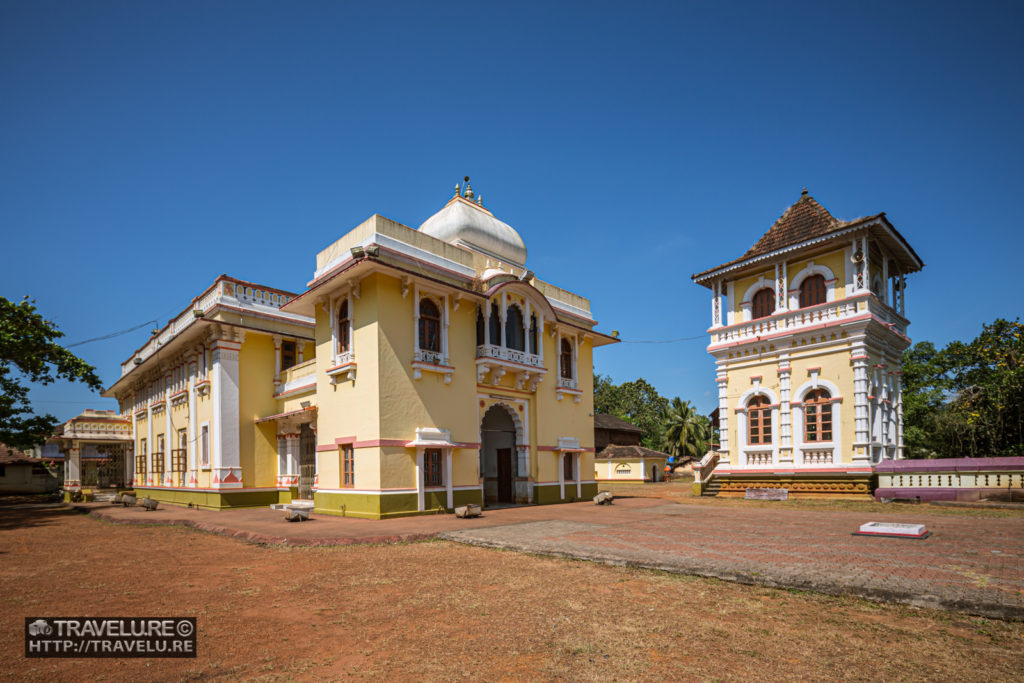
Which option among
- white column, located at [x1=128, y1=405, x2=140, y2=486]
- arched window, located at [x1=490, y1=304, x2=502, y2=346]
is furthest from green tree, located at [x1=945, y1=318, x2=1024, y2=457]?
white column, located at [x1=128, y1=405, x2=140, y2=486]

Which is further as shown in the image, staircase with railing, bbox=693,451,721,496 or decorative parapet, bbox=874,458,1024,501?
staircase with railing, bbox=693,451,721,496

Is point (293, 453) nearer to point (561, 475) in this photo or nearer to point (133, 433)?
point (561, 475)

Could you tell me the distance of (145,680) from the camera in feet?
15.8

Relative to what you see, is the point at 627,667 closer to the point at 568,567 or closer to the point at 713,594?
the point at 713,594

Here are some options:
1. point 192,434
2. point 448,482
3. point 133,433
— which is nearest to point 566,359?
point 448,482

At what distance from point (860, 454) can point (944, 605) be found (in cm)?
1570

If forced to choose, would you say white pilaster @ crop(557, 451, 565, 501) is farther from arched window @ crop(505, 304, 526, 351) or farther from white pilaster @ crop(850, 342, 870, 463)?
white pilaster @ crop(850, 342, 870, 463)

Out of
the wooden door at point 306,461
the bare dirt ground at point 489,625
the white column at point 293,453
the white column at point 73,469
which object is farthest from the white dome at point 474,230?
the white column at point 73,469

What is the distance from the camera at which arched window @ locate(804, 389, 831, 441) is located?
21250 mm

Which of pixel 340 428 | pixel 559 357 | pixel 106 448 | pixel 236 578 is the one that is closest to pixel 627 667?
pixel 236 578

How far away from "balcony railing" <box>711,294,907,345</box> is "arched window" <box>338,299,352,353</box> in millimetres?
15289

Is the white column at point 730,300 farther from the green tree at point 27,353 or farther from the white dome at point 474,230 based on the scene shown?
the green tree at point 27,353

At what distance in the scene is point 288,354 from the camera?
77.2ft

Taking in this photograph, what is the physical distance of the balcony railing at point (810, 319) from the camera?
20766 mm
